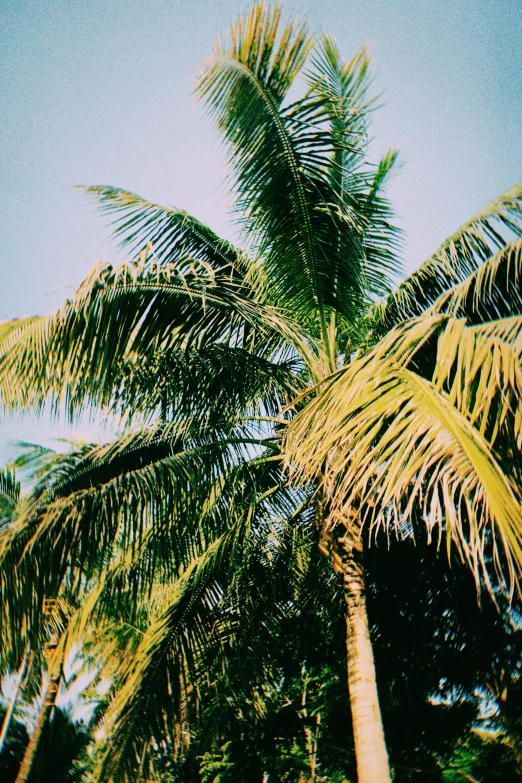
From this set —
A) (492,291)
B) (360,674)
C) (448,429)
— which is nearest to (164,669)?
(360,674)

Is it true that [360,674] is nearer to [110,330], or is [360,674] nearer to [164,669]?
[164,669]

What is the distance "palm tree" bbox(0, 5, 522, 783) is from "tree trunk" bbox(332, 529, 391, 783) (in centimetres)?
1

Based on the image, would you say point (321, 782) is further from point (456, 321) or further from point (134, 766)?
point (456, 321)

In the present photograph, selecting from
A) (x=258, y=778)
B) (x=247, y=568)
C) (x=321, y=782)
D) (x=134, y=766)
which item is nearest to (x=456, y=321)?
(x=247, y=568)

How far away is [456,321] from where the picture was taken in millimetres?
2488

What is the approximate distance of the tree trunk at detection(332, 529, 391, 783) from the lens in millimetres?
3057

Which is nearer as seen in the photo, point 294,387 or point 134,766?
point 134,766

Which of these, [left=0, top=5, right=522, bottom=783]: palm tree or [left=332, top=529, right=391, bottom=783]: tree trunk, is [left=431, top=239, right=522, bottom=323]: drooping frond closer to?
[left=0, top=5, right=522, bottom=783]: palm tree

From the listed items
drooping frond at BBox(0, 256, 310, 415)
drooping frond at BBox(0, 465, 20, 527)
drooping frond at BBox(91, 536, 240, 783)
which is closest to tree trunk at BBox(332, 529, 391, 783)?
drooping frond at BBox(91, 536, 240, 783)

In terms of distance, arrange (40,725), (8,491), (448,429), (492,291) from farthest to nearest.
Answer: (40,725) < (8,491) < (492,291) < (448,429)

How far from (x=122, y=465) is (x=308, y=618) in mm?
2815

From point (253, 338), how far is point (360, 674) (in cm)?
283

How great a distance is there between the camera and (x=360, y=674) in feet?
11.1

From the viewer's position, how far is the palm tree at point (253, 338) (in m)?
3.26
